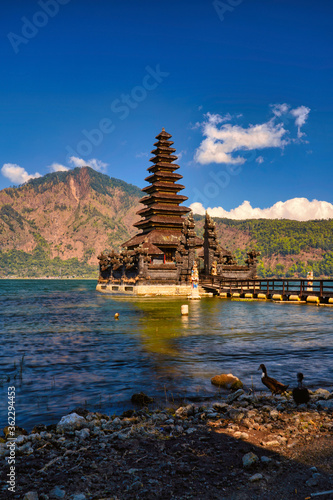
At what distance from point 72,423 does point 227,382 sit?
5.00 m

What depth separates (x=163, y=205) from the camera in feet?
230

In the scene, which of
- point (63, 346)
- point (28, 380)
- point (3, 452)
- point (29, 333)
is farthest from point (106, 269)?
point (3, 452)

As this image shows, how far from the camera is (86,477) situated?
19.0ft

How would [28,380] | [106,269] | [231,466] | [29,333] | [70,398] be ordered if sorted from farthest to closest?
[106,269] < [29,333] < [28,380] < [70,398] < [231,466]

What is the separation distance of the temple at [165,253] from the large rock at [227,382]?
1438 inches

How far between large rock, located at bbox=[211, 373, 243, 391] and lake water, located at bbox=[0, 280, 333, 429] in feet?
0.92

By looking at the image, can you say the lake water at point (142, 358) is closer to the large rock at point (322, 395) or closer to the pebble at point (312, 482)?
the large rock at point (322, 395)

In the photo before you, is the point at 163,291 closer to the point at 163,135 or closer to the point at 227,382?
the point at 163,135

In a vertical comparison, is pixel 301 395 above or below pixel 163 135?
→ below

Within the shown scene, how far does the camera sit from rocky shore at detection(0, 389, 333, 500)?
543 centimetres

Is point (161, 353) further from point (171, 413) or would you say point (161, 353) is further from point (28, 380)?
point (171, 413)

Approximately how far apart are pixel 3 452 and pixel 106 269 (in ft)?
210

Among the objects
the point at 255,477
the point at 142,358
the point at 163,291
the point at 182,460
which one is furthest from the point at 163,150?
the point at 255,477

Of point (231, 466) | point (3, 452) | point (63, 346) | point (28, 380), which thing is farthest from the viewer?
point (63, 346)
